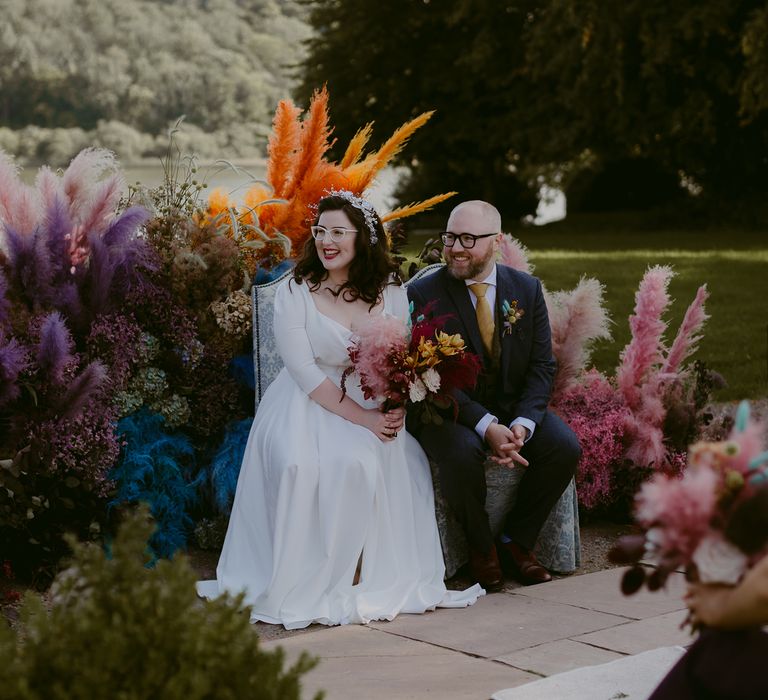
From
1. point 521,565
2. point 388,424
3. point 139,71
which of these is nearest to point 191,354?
point 388,424

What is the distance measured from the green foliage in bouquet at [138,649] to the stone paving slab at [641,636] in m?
1.90

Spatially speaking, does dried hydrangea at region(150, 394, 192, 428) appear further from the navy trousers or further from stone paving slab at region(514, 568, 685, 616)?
stone paving slab at region(514, 568, 685, 616)

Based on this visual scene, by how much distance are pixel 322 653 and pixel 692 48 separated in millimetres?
16337

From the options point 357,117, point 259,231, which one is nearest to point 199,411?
point 259,231

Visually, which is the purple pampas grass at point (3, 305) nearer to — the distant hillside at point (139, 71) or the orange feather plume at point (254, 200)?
the orange feather plume at point (254, 200)

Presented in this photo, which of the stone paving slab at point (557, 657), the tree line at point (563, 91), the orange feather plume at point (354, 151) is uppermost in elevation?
the tree line at point (563, 91)

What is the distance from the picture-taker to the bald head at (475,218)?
16.0ft

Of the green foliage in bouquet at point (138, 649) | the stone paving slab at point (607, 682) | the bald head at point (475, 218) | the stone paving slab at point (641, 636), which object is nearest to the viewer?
the green foliage in bouquet at point (138, 649)

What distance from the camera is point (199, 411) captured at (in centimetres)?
524

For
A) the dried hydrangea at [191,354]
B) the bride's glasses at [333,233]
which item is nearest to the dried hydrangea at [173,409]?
the dried hydrangea at [191,354]

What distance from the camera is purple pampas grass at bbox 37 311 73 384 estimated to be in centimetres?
451

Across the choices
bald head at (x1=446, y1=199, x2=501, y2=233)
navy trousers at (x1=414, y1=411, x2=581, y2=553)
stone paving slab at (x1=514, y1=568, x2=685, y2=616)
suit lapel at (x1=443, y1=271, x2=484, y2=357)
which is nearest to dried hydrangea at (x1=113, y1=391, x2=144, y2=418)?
navy trousers at (x1=414, y1=411, x2=581, y2=553)

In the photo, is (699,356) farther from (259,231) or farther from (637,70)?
(637,70)

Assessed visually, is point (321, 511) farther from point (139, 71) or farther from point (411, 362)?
point (139, 71)
